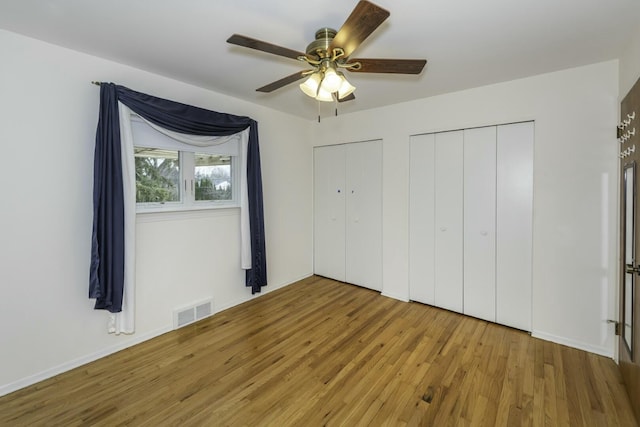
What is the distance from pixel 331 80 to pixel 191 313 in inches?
107

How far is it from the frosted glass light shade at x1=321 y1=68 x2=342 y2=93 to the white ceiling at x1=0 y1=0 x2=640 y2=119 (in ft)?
1.28

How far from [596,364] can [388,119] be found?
10.2ft

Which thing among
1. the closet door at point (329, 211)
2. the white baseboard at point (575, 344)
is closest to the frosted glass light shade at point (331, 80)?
the closet door at point (329, 211)

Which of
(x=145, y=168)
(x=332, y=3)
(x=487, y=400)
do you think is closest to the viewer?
(x=332, y=3)

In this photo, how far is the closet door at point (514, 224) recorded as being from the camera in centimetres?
277

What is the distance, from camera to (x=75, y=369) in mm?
2279

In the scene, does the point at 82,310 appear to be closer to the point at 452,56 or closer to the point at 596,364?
the point at 452,56

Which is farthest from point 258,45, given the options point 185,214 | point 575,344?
point 575,344

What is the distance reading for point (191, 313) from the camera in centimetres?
303

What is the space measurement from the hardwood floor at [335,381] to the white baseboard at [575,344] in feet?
0.23

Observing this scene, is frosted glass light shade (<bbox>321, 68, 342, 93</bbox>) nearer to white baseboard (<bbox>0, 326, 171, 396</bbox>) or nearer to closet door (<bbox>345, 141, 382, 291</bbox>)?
closet door (<bbox>345, 141, 382, 291</bbox>)

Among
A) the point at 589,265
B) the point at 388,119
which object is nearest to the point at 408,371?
the point at 589,265

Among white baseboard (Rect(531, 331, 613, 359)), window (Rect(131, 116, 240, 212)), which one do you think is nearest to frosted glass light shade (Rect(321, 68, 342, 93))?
window (Rect(131, 116, 240, 212))

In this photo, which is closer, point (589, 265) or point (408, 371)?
point (408, 371)
